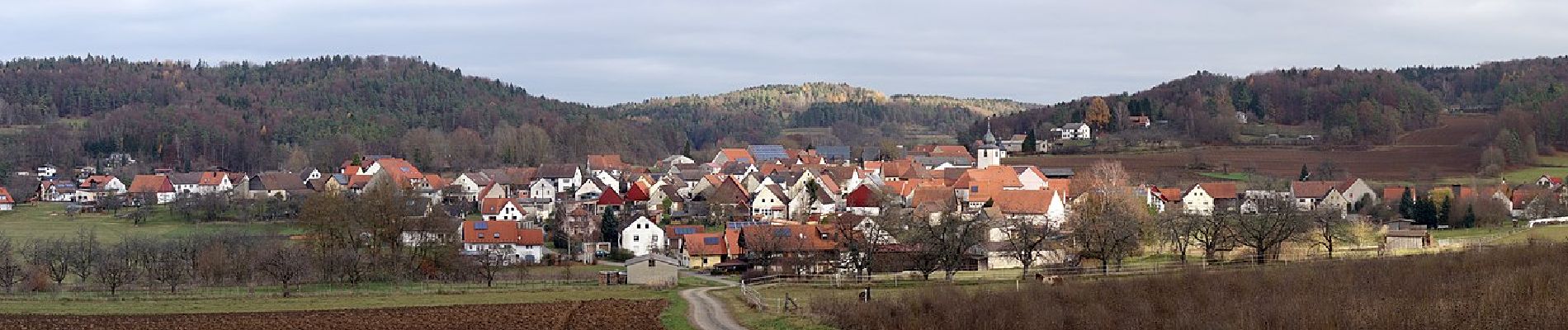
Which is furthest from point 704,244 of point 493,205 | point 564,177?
point 564,177

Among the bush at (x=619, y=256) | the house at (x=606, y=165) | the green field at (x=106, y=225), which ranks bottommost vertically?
the bush at (x=619, y=256)

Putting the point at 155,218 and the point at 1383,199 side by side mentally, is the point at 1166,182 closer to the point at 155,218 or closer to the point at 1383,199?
the point at 1383,199

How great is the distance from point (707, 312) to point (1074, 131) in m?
91.0

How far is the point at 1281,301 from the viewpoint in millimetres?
26719

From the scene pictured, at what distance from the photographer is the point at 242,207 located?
73.8 meters

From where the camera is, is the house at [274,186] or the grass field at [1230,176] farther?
A: the grass field at [1230,176]

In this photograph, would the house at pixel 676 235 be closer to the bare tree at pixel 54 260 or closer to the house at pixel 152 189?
the bare tree at pixel 54 260

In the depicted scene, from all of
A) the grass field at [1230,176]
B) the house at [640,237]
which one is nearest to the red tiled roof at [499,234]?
the house at [640,237]

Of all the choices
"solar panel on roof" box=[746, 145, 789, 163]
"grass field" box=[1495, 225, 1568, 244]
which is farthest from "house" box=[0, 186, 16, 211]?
"grass field" box=[1495, 225, 1568, 244]

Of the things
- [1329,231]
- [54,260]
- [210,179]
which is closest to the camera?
[54,260]

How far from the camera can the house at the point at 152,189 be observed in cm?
8400

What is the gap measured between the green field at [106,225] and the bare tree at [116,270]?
48.4ft

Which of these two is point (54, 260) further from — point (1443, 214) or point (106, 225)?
point (1443, 214)

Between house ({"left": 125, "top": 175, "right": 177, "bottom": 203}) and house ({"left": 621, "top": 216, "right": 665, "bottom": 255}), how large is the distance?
36730mm
